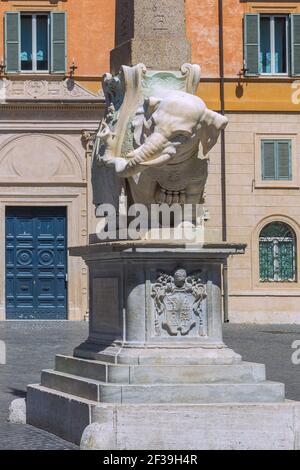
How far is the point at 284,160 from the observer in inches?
1117

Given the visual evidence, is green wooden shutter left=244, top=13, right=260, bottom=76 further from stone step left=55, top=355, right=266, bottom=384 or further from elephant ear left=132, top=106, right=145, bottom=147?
stone step left=55, top=355, right=266, bottom=384

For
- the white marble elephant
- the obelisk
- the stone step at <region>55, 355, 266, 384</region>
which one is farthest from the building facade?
the stone step at <region>55, 355, 266, 384</region>

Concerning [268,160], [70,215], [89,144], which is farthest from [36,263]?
[268,160]

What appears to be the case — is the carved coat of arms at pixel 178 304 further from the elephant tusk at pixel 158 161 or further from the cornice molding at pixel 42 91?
the cornice molding at pixel 42 91

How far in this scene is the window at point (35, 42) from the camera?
2781 cm

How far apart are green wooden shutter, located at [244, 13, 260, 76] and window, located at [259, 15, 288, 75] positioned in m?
0.34

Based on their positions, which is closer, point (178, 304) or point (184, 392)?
point (184, 392)

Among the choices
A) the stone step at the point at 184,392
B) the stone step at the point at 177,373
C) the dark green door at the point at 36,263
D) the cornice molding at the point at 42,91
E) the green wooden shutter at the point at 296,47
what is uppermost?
the green wooden shutter at the point at 296,47

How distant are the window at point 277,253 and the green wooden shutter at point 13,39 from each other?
7.16 metres

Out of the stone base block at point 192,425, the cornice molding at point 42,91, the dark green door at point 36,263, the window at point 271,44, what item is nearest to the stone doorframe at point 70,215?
the dark green door at point 36,263

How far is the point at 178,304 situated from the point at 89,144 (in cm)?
1912

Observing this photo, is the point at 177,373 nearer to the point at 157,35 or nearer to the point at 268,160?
the point at 157,35
